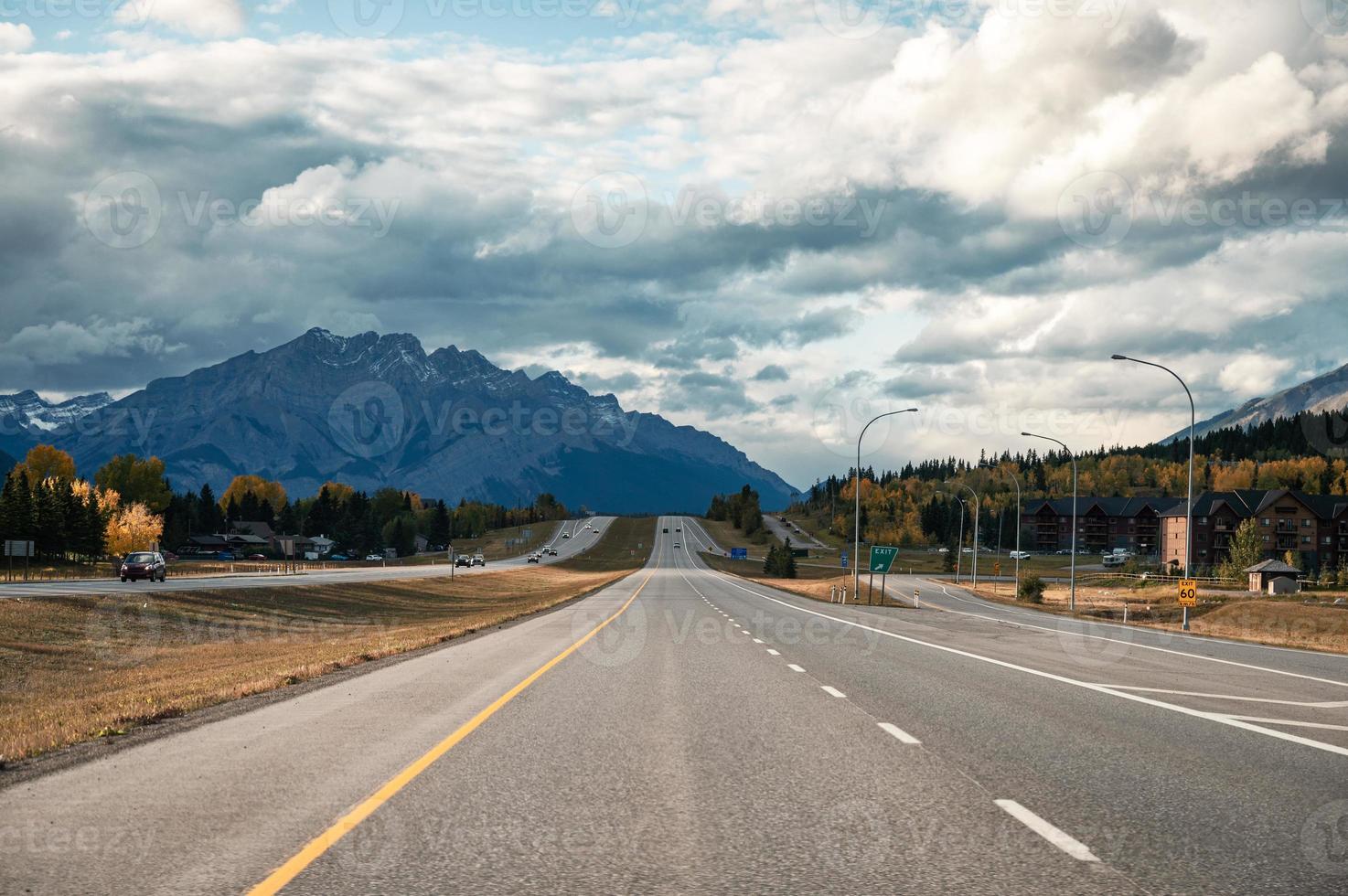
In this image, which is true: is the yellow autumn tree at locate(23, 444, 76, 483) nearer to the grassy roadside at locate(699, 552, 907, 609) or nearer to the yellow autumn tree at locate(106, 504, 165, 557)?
the yellow autumn tree at locate(106, 504, 165, 557)

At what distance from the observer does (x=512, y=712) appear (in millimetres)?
12711

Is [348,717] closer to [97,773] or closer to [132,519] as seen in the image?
[97,773]

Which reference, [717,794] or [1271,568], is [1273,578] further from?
[717,794]

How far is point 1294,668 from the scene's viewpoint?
65.9 feet

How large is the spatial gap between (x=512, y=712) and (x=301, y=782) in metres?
4.46

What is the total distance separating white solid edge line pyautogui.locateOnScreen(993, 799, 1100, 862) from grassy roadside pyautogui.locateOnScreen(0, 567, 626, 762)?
8204 millimetres

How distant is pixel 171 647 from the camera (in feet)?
113

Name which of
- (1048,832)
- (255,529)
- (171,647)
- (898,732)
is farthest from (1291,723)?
(255,529)

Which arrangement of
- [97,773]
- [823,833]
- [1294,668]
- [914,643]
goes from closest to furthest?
[823,833] → [97,773] → [1294,668] → [914,643]

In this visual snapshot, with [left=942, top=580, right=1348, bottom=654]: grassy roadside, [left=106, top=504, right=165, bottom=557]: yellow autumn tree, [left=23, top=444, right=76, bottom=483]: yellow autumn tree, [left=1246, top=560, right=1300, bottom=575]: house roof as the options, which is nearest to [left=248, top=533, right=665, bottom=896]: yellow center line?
[left=942, top=580, right=1348, bottom=654]: grassy roadside

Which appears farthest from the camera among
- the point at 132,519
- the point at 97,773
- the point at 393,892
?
the point at 132,519

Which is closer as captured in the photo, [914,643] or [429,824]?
[429,824]

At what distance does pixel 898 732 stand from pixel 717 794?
363 centimetres

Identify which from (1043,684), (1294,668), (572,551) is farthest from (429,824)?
(572,551)
